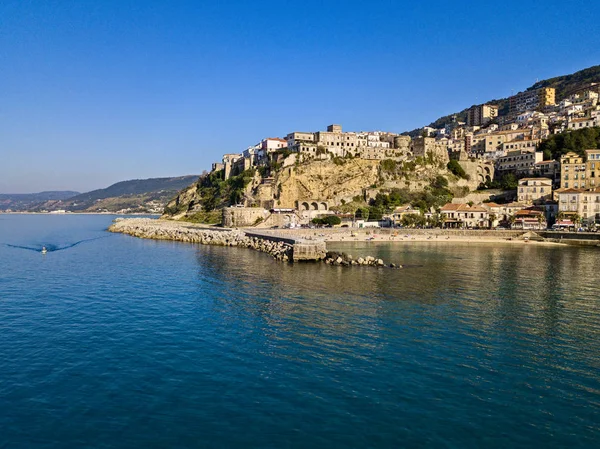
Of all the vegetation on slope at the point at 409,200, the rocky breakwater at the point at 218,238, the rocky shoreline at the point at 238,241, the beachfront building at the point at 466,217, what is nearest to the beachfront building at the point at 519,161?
the vegetation on slope at the point at 409,200

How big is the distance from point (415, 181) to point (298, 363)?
73.1m

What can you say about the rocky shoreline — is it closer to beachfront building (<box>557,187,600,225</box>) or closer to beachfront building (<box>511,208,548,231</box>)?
beachfront building (<box>511,208,548,231</box>)

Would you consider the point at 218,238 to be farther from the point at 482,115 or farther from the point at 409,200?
the point at 482,115

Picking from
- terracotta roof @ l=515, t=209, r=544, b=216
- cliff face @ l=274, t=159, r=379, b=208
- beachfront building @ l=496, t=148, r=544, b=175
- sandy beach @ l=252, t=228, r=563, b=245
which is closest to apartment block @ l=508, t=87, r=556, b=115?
beachfront building @ l=496, t=148, r=544, b=175

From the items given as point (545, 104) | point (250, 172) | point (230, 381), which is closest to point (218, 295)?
point (230, 381)

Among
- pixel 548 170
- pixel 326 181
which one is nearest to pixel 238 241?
pixel 326 181

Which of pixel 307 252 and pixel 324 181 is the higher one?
pixel 324 181

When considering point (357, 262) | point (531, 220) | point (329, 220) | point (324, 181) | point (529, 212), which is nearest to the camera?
point (357, 262)

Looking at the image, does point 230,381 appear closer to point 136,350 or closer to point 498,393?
point 136,350

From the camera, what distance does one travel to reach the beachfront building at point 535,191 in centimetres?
7106

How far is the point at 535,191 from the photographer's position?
71500mm

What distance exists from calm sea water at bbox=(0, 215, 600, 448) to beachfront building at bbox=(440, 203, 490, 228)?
40.7 m

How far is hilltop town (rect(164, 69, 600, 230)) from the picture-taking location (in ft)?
223

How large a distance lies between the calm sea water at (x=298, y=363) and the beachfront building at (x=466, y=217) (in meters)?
40.7
